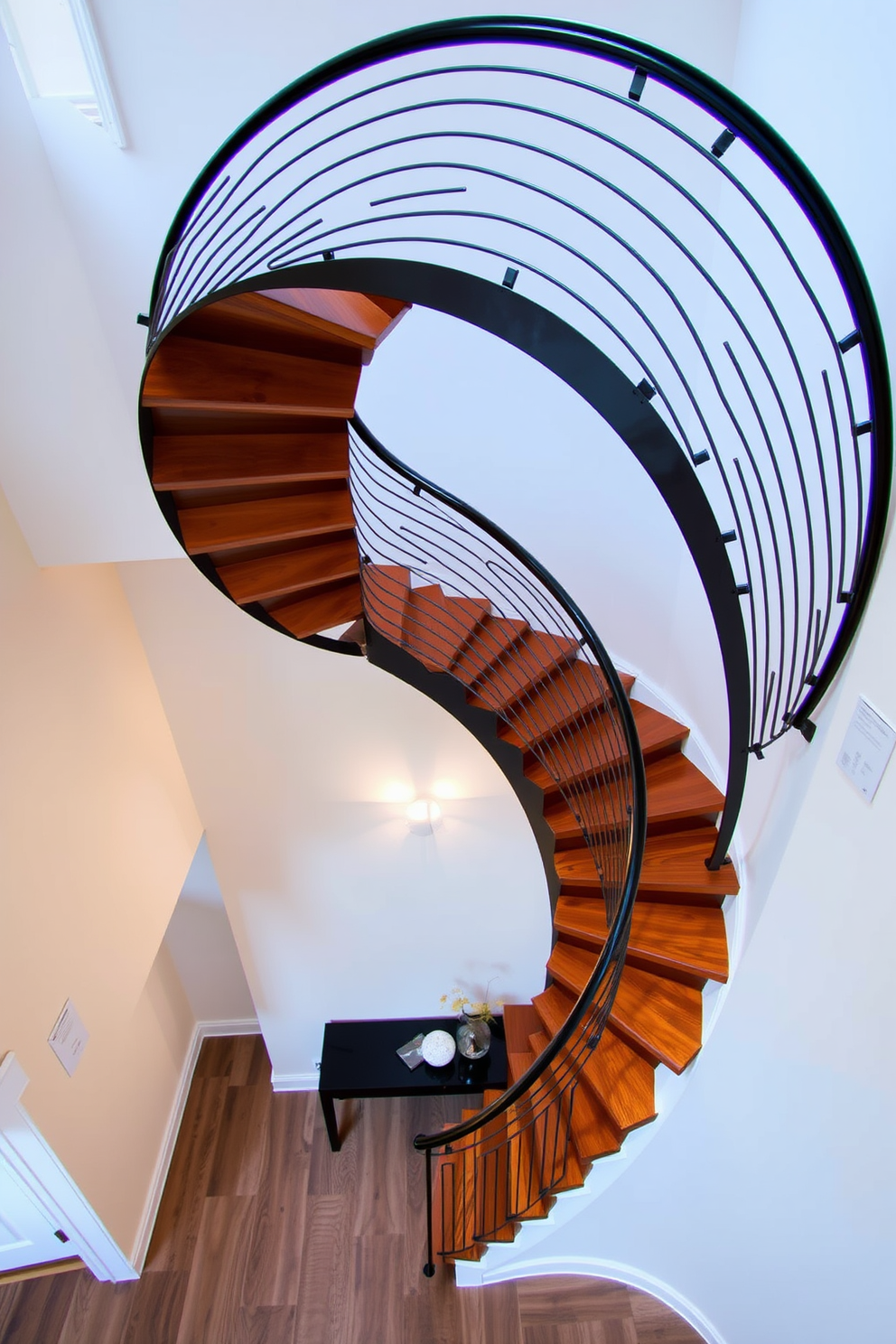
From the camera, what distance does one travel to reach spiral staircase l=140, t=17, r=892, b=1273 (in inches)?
67.2

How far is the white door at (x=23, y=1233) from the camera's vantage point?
3.12 metres

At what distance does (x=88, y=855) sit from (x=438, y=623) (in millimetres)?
1832

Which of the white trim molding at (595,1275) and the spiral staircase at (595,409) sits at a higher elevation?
the spiral staircase at (595,409)

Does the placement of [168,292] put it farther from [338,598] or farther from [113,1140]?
[113,1140]

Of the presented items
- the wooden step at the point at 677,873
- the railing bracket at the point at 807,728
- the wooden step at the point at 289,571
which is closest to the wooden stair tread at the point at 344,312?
the wooden step at the point at 289,571

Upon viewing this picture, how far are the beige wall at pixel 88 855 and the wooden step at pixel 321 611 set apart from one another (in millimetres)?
944

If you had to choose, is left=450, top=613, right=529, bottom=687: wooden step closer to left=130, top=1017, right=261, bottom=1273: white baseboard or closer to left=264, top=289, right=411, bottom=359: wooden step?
left=264, top=289, right=411, bottom=359: wooden step

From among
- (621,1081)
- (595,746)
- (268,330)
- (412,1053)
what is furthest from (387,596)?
(412,1053)

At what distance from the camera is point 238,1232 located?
3793 millimetres

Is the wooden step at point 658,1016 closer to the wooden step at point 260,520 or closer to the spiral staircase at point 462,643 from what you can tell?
the spiral staircase at point 462,643

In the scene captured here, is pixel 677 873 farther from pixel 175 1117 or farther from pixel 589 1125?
pixel 175 1117

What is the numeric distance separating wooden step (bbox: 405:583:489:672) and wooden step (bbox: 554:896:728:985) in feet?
4.15

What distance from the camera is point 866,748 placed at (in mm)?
1648

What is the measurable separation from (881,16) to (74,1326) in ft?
18.7
